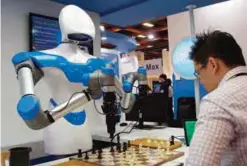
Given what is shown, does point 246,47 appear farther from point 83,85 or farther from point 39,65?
point 39,65

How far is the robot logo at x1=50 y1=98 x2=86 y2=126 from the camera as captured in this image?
1574 millimetres

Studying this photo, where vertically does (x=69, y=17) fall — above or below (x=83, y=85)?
above

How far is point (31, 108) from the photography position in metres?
1.10

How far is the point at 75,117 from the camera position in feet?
5.24

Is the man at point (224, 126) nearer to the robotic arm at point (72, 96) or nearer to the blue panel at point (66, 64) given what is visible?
the robotic arm at point (72, 96)

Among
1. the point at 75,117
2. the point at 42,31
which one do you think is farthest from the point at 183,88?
the point at 75,117

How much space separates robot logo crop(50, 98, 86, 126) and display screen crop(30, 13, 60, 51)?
60 cm

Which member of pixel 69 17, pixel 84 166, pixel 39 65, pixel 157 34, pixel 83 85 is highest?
pixel 157 34

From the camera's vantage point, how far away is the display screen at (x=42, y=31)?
1.95 m

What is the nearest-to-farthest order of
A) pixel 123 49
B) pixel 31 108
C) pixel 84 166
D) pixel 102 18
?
1. pixel 31 108
2. pixel 84 166
3. pixel 102 18
4. pixel 123 49

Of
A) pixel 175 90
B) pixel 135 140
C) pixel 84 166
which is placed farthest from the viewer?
pixel 175 90

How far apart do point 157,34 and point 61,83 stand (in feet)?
29.6

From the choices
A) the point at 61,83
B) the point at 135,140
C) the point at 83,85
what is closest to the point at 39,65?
the point at 61,83

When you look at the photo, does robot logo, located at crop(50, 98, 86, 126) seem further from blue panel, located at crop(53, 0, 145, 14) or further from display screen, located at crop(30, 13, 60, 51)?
blue panel, located at crop(53, 0, 145, 14)
